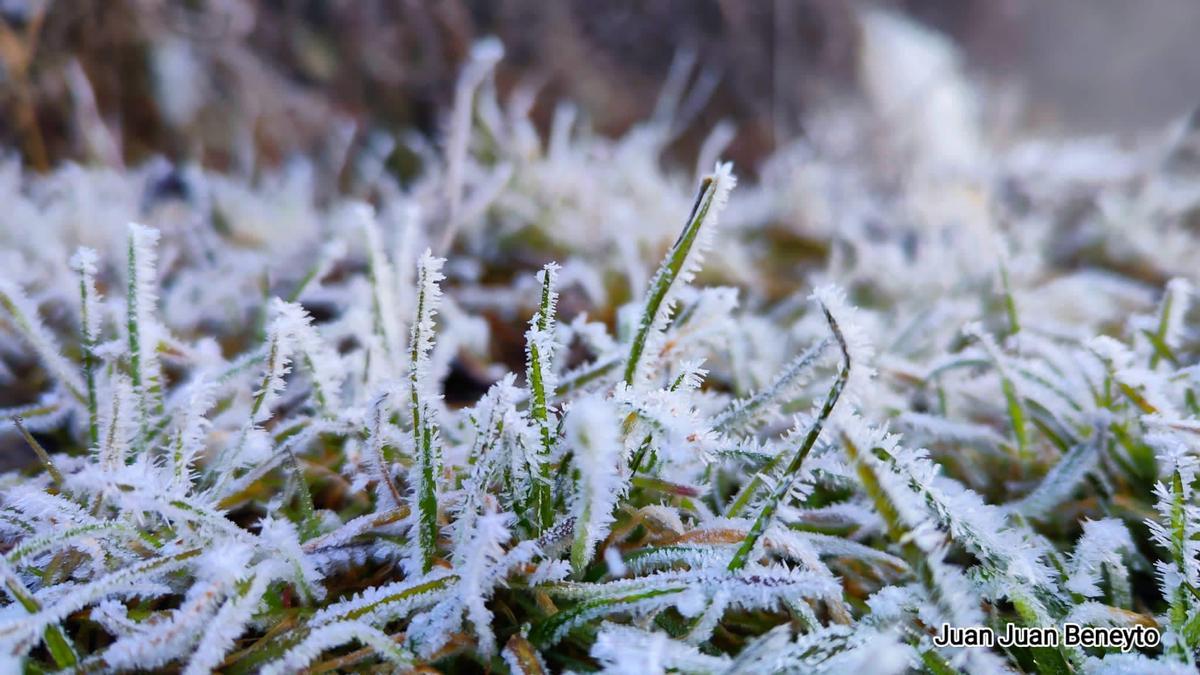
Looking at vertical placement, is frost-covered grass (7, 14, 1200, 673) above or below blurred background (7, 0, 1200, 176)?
below

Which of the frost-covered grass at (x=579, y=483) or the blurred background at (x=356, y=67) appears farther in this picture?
the blurred background at (x=356, y=67)

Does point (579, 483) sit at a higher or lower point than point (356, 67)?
lower

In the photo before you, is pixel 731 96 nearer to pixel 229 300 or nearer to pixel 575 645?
pixel 229 300

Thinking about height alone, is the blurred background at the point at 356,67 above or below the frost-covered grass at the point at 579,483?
above

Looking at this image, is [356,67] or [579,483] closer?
[579,483]

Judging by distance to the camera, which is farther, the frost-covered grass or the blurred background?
the blurred background
